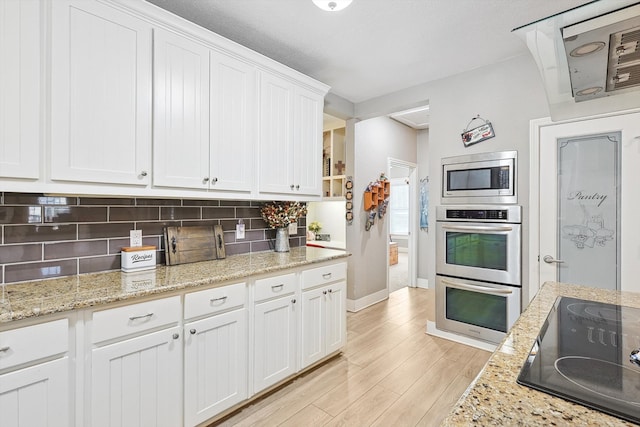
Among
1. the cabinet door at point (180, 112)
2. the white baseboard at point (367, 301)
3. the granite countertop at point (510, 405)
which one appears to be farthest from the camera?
the white baseboard at point (367, 301)

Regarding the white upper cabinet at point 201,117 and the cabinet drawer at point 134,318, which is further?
the white upper cabinet at point 201,117

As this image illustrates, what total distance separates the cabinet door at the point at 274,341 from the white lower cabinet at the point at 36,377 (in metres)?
0.98

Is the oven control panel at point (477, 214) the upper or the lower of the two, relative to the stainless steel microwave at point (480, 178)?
lower

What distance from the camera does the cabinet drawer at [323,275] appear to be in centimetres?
237

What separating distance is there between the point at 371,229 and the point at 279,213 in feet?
A: 6.25

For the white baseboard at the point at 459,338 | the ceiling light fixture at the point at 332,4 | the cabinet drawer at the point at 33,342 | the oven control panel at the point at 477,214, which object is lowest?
the white baseboard at the point at 459,338

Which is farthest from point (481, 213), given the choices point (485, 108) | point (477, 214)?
point (485, 108)

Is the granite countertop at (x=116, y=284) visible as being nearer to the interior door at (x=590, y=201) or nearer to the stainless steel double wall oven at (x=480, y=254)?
the stainless steel double wall oven at (x=480, y=254)

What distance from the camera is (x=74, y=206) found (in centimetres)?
179

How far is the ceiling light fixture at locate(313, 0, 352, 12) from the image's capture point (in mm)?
1890

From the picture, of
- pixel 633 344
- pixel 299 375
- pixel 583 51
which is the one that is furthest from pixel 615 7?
pixel 299 375

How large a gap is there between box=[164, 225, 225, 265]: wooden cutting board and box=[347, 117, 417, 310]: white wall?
6.60ft

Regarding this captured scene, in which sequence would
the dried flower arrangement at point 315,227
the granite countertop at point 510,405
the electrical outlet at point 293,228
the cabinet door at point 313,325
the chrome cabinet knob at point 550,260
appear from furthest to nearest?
the dried flower arrangement at point 315,227 < the electrical outlet at point 293,228 < the chrome cabinet knob at point 550,260 < the cabinet door at point 313,325 < the granite countertop at point 510,405

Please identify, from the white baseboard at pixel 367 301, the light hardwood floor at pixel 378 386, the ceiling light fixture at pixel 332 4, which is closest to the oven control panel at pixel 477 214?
the light hardwood floor at pixel 378 386
